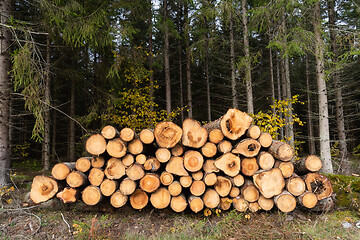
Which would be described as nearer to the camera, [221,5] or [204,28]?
[221,5]

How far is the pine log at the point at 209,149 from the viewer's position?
12.0 feet

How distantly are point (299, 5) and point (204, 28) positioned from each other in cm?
469

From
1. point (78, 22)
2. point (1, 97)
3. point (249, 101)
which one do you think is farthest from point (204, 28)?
point (1, 97)

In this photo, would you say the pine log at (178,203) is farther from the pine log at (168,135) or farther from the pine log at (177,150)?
the pine log at (168,135)

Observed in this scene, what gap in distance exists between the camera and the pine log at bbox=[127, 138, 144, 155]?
11.8 feet

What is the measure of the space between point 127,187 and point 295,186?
3.00m

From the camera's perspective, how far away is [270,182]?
11.3ft

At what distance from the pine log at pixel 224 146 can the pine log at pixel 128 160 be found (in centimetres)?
162

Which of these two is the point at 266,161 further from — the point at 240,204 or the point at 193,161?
the point at 193,161

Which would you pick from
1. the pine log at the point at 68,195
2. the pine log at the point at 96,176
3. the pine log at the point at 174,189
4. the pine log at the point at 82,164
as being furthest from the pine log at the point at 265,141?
the pine log at the point at 68,195

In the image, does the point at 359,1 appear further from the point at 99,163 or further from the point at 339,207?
the point at 99,163

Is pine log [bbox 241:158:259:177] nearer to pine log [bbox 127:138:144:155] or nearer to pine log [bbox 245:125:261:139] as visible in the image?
pine log [bbox 245:125:261:139]

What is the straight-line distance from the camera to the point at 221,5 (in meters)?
7.39

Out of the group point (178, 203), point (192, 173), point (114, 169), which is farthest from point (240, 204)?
point (114, 169)
